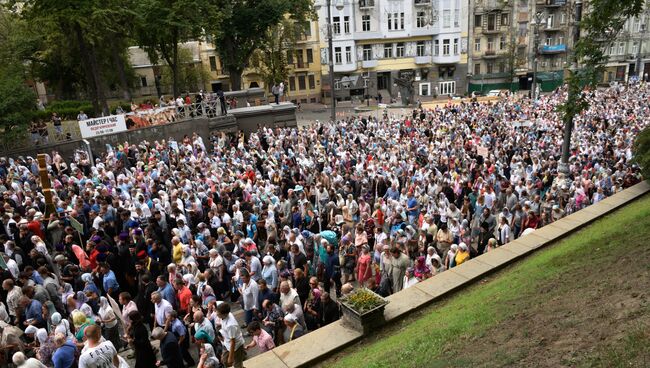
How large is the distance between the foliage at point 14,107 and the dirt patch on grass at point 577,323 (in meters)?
20.7

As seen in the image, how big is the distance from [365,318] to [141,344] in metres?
3.35

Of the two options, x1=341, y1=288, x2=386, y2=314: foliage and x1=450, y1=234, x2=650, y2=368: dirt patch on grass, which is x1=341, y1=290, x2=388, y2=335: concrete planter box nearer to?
x1=341, y1=288, x2=386, y2=314: foliage

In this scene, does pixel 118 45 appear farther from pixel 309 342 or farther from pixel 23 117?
pixel 309 342

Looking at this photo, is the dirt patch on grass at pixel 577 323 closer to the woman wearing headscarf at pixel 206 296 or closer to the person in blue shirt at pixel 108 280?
the woman wearing headscarf at pixel 206 296

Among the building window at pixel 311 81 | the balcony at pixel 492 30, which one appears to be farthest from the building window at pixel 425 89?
the building window at pixel 311 81

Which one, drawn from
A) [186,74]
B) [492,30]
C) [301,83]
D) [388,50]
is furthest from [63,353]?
[492,30]

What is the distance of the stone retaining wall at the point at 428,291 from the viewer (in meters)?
6.25

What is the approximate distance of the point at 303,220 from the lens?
1229cm

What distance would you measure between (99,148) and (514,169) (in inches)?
701

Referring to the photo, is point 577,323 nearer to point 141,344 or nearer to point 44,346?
point 141,344

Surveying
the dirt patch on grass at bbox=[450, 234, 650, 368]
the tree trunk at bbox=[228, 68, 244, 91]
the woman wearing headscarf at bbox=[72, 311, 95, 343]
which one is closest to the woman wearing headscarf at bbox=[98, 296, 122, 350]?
the woman wearing headscarf at bbox=[72, 311, 95, 343]

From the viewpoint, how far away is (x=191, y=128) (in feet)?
84.0

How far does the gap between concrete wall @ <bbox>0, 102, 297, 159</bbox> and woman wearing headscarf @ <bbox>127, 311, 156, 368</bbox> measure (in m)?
16.1

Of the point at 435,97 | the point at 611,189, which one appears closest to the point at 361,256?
the point at 611,189
